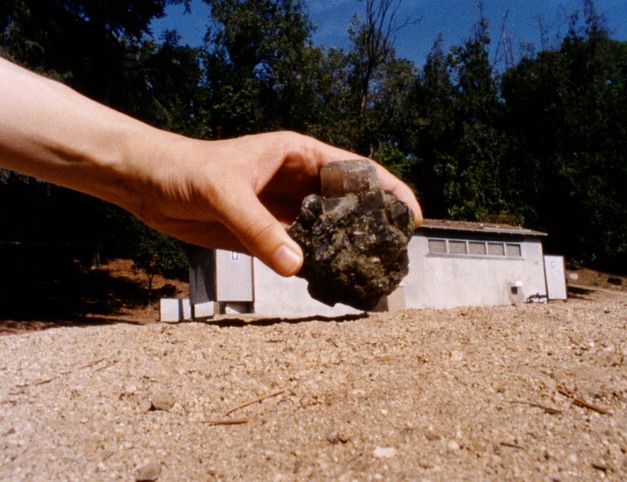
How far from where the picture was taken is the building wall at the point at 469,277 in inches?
636

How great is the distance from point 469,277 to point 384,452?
15.7m

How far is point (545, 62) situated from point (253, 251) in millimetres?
31932

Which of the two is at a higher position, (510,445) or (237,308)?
(237,308)

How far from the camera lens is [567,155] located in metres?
27.8

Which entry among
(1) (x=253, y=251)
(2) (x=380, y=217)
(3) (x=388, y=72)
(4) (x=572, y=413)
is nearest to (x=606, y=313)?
(2) (x=380, y=217)

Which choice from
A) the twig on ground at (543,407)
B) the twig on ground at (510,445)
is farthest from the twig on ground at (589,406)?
the twig on ground at (510,445)

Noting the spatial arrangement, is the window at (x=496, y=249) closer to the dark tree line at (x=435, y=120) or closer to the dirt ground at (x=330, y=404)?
the dark tree line at (x=435, y=120)

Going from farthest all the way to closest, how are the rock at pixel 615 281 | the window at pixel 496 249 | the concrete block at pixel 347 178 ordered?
the rock at pixel 615 281, the window at pixel 496 249, the concrete block at pixel 347 178

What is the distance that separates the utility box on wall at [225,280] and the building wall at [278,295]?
0.19 m

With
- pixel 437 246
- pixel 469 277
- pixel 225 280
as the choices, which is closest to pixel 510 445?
pixel 225 280

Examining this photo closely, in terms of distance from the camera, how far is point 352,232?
423cm

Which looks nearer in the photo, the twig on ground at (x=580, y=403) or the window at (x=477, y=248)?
the twig on ground at (x=580, y=403)

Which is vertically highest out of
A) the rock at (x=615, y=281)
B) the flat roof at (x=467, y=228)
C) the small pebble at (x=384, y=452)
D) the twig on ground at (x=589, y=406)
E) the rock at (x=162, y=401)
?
the flat roof at (x=467, y=228)

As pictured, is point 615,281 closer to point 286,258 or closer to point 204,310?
point 204,310
